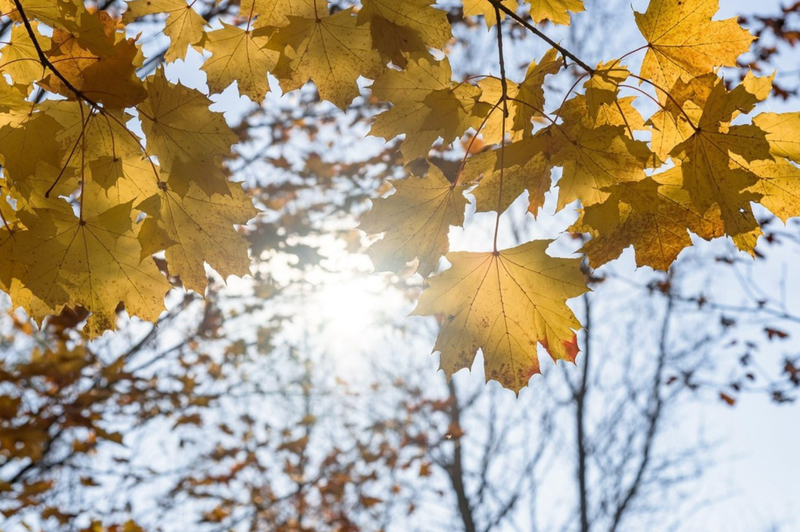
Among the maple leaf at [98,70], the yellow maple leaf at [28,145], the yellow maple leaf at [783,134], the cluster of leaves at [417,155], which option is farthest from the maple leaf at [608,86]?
the yellow maple leaf at [28,145]

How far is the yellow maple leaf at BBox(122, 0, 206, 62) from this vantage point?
5.44 ft

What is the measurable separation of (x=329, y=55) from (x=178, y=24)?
22.3 inches

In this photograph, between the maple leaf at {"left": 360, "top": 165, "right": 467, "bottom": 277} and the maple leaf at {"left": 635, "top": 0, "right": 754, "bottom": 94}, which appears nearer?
the maple leaf at {"left": 635, "top": 0, "right": 754, "bottom": 94}

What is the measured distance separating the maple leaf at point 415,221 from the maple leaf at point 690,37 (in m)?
0.62

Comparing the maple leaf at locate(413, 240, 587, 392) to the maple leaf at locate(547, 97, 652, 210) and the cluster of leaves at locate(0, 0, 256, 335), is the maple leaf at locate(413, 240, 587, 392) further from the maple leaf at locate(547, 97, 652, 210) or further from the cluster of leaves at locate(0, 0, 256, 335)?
the cluster of leaves at locate(0, 0, 256, 335)

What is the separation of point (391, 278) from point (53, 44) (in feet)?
15.8

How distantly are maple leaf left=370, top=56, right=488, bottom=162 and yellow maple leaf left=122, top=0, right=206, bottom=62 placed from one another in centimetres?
66

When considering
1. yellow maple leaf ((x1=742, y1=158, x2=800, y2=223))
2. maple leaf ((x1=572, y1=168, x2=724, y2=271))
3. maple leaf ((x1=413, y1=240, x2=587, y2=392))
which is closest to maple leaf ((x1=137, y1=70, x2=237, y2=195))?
maple leaf ((x1=413, y1=240, x2=587, y2=392))

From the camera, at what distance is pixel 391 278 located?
19.6 feet

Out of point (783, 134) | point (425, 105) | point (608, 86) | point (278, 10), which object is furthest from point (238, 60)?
point (783, 134)

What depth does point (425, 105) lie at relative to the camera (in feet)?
4.89

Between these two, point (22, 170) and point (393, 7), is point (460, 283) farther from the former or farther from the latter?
point (22, 170)

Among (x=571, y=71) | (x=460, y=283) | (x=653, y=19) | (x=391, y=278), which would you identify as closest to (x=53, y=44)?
(x=460, y=283)

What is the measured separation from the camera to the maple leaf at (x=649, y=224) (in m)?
1.32
